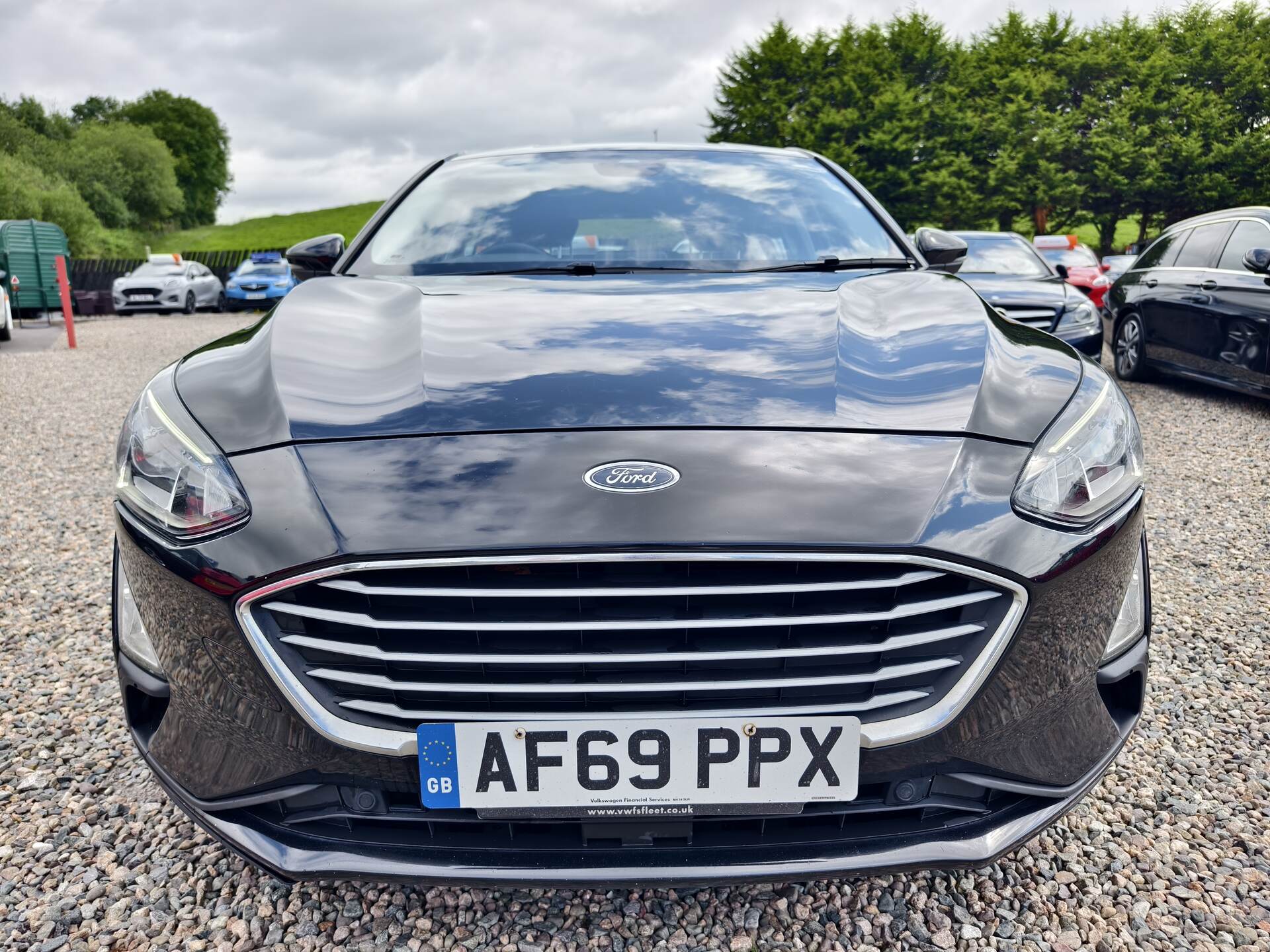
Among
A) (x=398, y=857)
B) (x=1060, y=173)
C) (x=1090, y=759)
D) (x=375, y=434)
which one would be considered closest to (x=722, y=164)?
(x=375, y=434)

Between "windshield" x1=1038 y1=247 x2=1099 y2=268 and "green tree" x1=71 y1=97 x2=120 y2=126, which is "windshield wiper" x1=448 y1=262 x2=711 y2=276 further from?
"green tree" x1=71 y1=97 x2=120 y2=126

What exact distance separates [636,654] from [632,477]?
0.26m

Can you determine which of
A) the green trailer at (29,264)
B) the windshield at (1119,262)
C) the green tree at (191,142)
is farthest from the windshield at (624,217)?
the green tree at (191,142)

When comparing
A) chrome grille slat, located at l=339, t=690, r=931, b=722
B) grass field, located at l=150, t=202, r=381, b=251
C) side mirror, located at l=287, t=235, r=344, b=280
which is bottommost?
chrome grille slat, located at l=339, t=690, r=931, b=722

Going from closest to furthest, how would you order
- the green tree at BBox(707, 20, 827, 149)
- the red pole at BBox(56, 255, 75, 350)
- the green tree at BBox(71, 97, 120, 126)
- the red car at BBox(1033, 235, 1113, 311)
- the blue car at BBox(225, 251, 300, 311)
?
1. the red car at BBox(1033, 235, 1113, 311)
2. the red pole at BBox(56, 255, 75, 350)
3. the blue car at BBox(225, 251, 300, 311)
4. the green tree at BBox(707, 20, 827, 149)
5. the green tree at BBox(71, 97, 120, 126)

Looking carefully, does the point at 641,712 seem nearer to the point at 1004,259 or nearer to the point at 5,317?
the point at 1004,259

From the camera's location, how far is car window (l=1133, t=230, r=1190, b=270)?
8.03 meters

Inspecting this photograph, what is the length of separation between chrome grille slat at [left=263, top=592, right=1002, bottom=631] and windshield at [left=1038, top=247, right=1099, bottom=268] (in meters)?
16.1

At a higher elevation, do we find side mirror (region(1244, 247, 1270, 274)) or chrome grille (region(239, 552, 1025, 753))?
side mirror (region(1244, 247, 1270, 274))

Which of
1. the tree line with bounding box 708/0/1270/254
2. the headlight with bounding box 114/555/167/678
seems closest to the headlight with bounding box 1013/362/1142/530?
the headlight with bounding box 114/555/167/678

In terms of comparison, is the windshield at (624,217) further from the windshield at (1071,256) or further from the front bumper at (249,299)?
the front bumper at (249,299)

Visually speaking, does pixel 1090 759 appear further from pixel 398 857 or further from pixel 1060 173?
pixel 1060 173

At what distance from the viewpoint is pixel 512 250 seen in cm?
259

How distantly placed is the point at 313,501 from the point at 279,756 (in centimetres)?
37
